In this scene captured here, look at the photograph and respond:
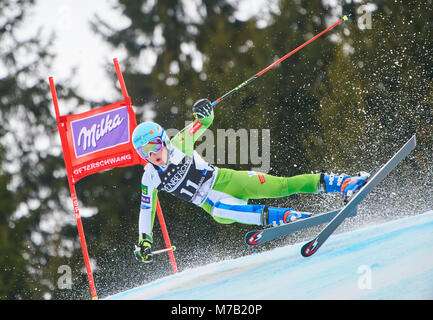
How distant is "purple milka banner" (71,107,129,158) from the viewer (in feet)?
17.3

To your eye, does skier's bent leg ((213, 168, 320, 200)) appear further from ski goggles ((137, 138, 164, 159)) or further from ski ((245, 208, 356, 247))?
ski goggles ((137, 138, 164, 159))

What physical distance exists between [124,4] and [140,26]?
684 mm

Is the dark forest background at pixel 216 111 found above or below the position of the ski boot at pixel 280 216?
above

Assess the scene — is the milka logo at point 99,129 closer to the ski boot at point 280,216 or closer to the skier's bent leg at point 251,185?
the skier's bent leg at point 251,185

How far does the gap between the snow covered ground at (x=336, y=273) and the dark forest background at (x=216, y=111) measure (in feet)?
3.81

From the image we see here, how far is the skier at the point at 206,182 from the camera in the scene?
441cm

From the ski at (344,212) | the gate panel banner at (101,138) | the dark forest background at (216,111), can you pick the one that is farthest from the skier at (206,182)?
the dark forest background at (216,111)

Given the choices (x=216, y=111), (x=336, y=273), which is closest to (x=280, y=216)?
(x=336, y=273)

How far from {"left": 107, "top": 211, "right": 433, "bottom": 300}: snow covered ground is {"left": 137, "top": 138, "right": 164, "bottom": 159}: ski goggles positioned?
0.99 metres

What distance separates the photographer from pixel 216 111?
861cm

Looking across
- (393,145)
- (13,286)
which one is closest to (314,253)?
(393,145)

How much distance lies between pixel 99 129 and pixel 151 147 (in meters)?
1.01

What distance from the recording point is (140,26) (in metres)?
12.0

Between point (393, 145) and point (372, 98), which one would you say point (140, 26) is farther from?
point (393, 145)
